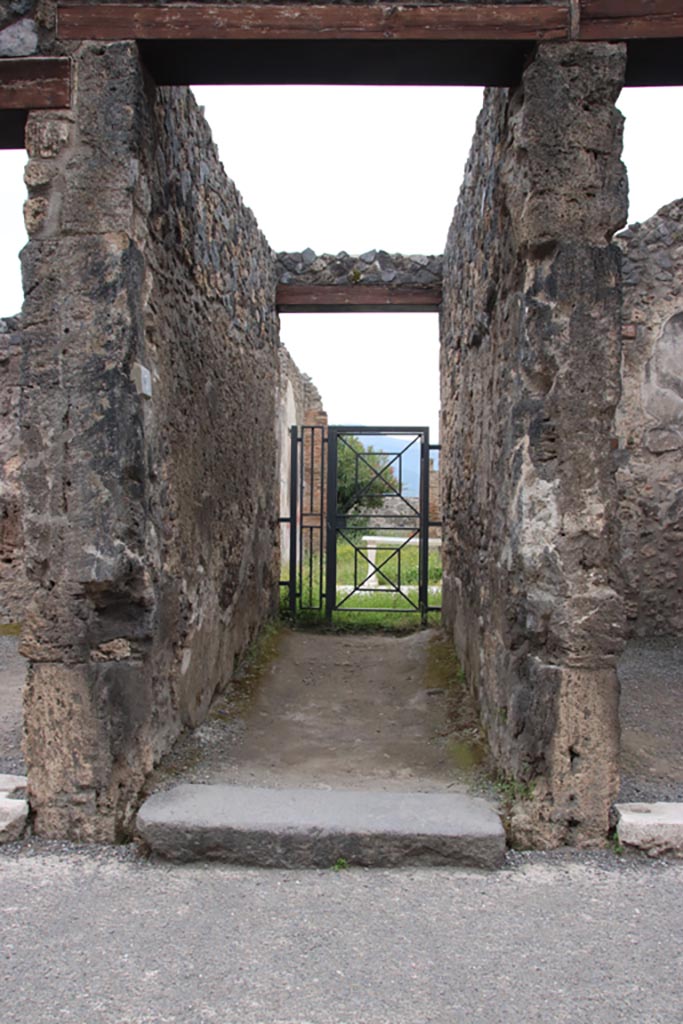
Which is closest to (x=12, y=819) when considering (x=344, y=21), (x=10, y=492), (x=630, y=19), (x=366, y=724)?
(x=366, y=724)

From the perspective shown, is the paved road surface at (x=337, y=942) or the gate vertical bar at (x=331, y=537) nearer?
the paved road surface at (x=337, y=942)

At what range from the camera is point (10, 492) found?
7.38 metres

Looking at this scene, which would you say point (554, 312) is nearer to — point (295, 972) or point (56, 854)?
point (295, 972)

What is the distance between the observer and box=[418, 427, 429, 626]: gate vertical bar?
7.50 meters

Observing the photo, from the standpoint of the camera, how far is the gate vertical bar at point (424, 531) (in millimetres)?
7496

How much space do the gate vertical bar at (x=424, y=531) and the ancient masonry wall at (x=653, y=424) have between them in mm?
1918

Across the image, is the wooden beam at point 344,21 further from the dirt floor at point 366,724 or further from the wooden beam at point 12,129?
the dirt floor at point 366,724

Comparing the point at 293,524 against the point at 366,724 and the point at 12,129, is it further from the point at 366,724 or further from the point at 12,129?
A: the point at 12,129

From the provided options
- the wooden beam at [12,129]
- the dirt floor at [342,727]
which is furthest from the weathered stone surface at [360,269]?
the wooden beam at [12,129]

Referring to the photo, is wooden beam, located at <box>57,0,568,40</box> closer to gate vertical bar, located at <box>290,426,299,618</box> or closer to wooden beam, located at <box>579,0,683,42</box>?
wooden beam, located at <box>579,0,683,42</box>

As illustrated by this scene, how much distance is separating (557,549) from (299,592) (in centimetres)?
522

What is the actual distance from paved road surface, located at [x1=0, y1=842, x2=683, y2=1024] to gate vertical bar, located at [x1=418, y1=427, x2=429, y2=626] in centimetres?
473

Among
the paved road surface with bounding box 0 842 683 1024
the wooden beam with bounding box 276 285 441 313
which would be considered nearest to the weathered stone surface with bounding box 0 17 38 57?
the paved road surface with bounding box 0 842 683 1024

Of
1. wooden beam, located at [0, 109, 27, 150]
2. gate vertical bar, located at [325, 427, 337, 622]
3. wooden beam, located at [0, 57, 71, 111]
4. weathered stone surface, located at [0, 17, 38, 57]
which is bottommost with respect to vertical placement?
gate vertical bar, located at [325, 427, 337, 622]
